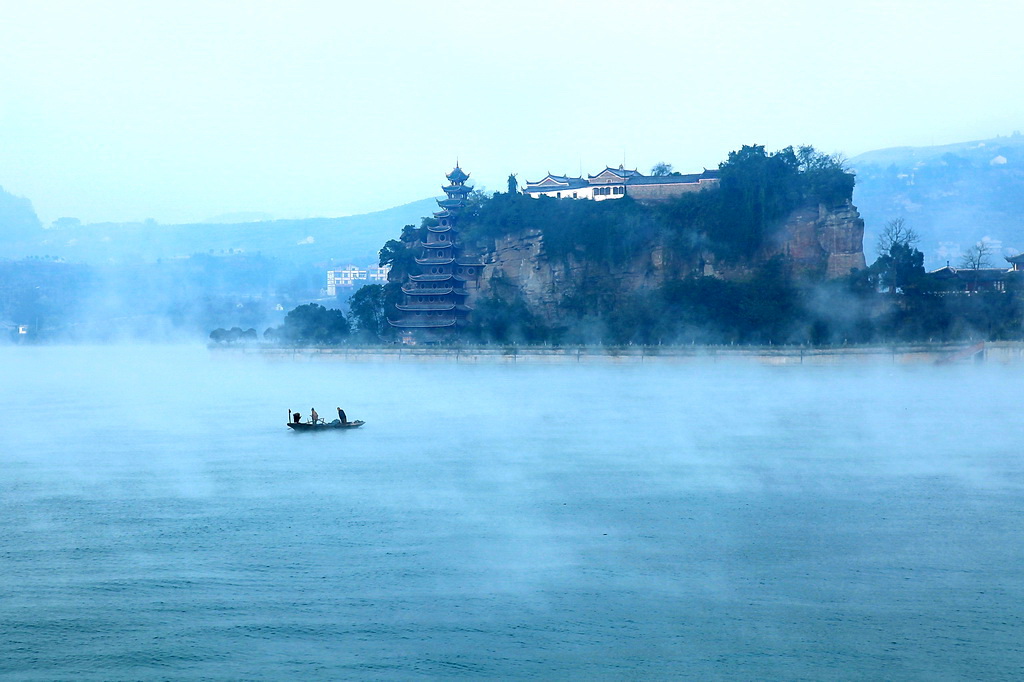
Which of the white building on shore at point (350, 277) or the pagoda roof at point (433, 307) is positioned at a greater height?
the white building on shore at point (350, 277)

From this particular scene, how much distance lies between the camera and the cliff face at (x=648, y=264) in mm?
65062

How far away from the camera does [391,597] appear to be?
1416 cm

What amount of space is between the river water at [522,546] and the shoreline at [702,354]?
63.2ft

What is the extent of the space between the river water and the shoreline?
19.3m

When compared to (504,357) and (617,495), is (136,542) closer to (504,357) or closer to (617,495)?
(617,495)

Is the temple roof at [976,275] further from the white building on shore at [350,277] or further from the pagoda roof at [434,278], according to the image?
the white building on shore at [350,277]

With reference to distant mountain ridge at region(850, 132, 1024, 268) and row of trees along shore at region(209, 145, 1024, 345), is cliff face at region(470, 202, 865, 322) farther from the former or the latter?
distant mountain ridge at region(850, 132, 1024, 268)

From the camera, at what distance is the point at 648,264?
222ft

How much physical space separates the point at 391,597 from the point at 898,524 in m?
8.54

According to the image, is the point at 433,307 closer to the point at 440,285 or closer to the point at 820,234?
the point at 440,285

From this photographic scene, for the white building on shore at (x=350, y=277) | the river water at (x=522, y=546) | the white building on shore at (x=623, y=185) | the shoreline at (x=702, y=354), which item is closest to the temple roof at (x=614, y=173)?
the white building on shore at (x=623, y=185)

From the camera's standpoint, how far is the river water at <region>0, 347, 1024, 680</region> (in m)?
12.4

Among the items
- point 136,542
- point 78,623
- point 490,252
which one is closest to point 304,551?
point 136,542

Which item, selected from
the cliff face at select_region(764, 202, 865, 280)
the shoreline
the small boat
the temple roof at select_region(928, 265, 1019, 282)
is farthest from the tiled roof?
the small boat
